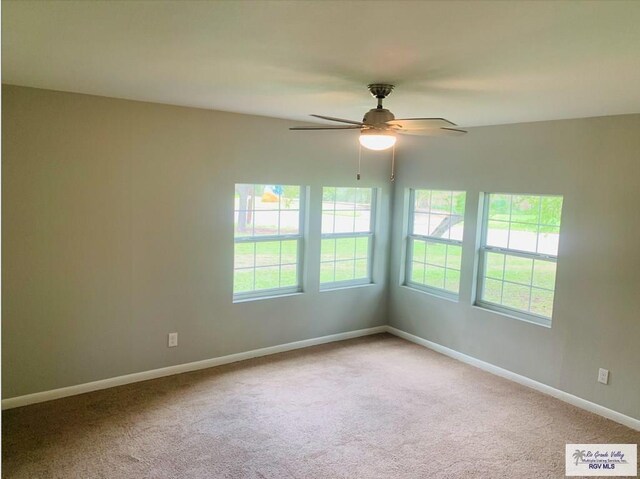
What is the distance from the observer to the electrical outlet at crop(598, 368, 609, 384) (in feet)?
12.7

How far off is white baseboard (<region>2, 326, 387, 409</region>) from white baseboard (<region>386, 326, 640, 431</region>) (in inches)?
22.1

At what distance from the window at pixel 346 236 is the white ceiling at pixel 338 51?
6.28 feet

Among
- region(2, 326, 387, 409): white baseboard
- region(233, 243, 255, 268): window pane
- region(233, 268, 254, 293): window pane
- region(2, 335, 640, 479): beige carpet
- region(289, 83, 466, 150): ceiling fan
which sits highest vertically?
region(289, 83, 466, 150): ceiling fan

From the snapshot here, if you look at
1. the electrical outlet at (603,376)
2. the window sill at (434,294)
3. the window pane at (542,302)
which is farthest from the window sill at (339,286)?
the electrical outlet at (603,376)

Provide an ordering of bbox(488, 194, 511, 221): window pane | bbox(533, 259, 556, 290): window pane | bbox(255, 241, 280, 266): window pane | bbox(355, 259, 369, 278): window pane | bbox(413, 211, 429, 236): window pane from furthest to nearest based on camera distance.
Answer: bbox(355, 259, 369, 278): window pane < bbox(413, 211, 429, 236): window pane < bbox(255, 241, 280, 266): window pane < bbox(488, 194, 511, 221): window pane < bbox(533, 259, 556, 290): window pane

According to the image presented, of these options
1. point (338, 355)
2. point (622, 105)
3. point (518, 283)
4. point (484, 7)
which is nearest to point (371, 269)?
point (338, 355)

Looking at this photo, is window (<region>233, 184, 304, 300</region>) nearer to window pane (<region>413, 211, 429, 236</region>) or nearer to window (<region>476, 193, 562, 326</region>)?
window pane (<region>413, 211, 429, 236</region>)

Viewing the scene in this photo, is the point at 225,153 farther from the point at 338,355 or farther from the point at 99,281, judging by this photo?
the point at 338,355

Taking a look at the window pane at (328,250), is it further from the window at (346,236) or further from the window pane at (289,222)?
the window pane at (289,222)

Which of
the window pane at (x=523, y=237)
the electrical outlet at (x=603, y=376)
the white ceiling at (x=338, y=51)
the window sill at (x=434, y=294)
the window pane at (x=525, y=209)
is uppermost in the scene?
the white ceiling at (x=338, y=51)

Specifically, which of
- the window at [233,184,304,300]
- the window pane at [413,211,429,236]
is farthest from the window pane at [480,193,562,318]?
the window at [233,184,304,300]

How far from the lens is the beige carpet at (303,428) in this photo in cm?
306

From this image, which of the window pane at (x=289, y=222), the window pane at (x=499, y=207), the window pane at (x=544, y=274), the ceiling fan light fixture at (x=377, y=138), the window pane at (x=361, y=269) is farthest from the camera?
the window pane at (x=361, y=269)

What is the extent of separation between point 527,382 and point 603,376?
27.1 inches
